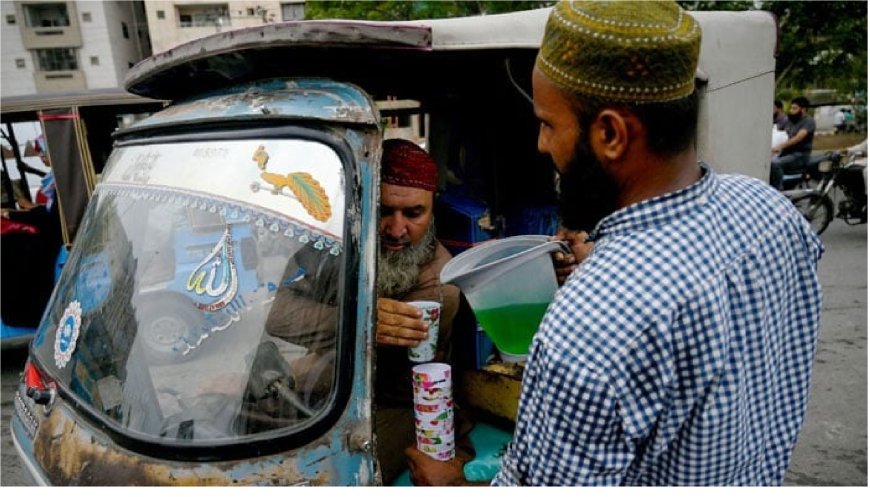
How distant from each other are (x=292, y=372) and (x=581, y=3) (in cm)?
102

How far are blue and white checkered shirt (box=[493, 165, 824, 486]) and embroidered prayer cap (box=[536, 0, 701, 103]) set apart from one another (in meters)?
0.18

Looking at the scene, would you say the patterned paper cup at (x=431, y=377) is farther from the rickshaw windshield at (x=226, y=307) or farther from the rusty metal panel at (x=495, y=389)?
the rusty metal panel at (x=495, y=389)

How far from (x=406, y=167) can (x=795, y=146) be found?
7.93 metres

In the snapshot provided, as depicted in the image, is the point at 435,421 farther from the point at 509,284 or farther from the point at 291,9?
the point at 291,9

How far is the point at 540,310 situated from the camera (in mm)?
1881

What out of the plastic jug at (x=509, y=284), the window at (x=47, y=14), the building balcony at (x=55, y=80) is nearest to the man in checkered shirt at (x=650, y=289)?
the plastic jug at (x=509, y=284)

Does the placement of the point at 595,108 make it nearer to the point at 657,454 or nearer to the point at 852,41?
the point at 657,454

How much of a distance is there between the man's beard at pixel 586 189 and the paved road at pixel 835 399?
2.29 metres

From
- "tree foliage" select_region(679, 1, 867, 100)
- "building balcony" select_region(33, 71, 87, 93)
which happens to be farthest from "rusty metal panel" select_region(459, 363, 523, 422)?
"building balcony" select_region(33, 71, 87, 93)

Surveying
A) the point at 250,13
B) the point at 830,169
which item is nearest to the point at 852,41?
the point at 830,169

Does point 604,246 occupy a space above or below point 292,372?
above

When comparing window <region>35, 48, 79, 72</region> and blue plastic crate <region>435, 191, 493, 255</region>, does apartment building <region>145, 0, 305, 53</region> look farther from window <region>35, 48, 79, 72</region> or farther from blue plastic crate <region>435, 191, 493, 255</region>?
blue plastic crate <region>435, 191, 493, 255</region>

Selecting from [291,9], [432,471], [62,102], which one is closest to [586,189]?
[432,471]

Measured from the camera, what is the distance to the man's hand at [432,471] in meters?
1.80
